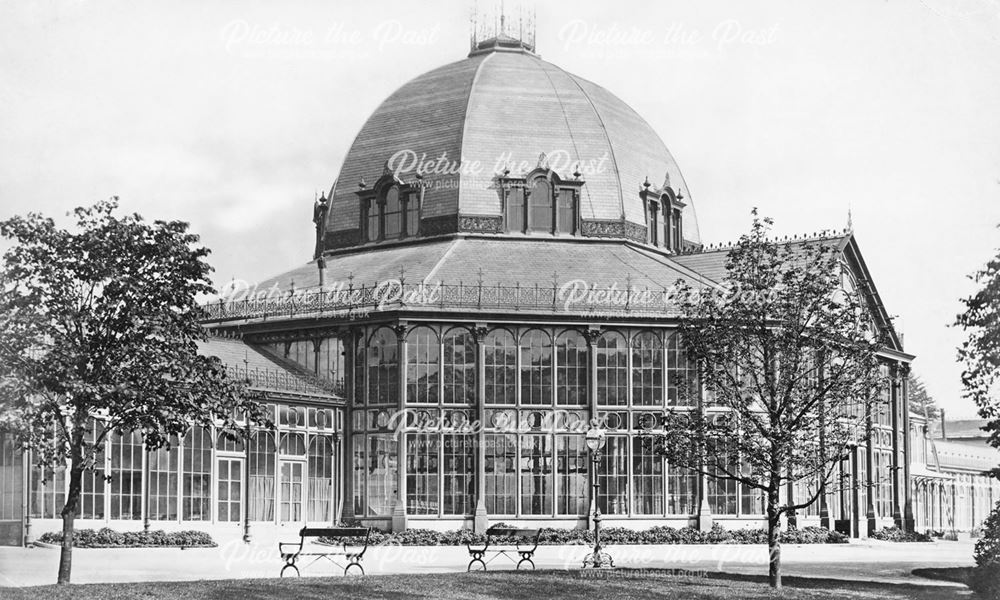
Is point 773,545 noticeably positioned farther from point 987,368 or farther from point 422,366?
point 422,366

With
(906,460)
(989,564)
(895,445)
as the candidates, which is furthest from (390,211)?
(989,564)

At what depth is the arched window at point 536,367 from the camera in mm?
49031

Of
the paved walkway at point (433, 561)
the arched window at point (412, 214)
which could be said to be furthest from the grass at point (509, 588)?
the arched window at point (412, 214)

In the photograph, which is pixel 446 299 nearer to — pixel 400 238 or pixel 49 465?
pixel 400 238

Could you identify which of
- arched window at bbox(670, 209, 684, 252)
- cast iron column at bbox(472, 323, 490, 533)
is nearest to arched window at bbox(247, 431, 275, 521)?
cast iron column at bbox(472, 323, 490, 533)

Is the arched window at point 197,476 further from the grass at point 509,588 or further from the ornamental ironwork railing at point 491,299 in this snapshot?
the grass at point 509,588

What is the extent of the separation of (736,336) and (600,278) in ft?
69.7

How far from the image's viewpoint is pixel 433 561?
37906mm

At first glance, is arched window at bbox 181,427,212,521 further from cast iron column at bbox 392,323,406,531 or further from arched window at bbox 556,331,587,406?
arched window at bbox 556,331,587,406

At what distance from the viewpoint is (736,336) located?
29.9m

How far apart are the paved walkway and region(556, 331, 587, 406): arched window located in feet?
20.6

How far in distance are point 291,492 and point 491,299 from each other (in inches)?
376

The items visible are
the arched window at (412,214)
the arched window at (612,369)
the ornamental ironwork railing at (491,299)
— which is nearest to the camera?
the ornamental ironwork railing at (491,299)

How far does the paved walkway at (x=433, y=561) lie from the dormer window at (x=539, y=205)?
1424 cm
